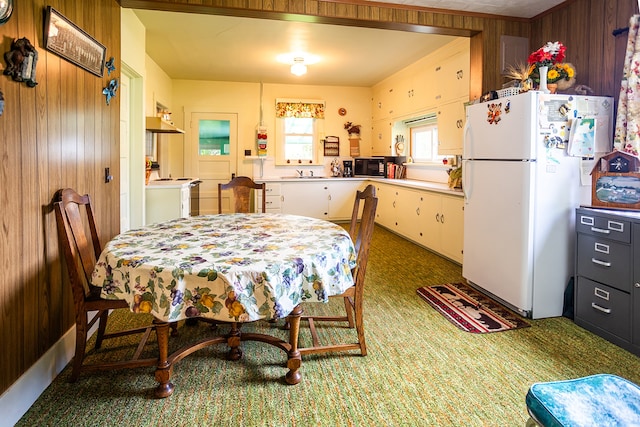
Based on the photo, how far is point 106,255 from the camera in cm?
177

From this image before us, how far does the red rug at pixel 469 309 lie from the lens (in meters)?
2.71

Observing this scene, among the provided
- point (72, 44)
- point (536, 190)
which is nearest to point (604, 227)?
point (536, 190)

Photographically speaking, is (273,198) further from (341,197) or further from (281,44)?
(281,44)

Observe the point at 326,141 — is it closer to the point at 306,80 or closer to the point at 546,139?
the point at 306,80

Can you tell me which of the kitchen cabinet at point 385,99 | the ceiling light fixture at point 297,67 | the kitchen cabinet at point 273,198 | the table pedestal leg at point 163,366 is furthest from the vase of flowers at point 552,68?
the kitchen cabinet at point 273,198

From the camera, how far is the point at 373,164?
7.09 m

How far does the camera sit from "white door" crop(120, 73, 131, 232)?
3865 millimetres

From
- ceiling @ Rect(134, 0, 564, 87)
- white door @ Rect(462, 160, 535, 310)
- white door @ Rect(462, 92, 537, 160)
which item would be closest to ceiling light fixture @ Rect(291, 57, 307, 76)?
ceiling @ Rect(134, 0, 564, 87)

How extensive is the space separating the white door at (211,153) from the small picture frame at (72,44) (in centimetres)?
437

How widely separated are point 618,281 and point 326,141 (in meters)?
5.57

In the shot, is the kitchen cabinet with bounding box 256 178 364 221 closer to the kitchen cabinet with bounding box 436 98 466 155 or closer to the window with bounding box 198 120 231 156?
the window with bounding box 198 120 231 156

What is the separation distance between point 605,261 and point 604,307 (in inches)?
11.7

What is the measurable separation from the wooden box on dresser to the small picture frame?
3334 mm

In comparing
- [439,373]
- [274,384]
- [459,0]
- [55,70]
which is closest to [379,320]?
[439,373]
